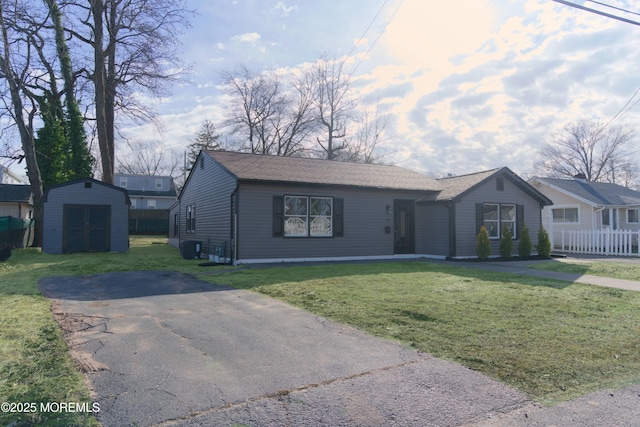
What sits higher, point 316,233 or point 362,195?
point 362,195

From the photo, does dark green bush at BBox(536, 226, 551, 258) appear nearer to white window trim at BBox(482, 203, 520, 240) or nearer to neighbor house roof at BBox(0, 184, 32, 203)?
white window trim at BBox(482, 203, 520, 240)

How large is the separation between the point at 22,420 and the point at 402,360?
3.27 meters

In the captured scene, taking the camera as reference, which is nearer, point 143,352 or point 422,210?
point 143,352

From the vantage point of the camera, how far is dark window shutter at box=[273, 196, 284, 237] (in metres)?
13.9

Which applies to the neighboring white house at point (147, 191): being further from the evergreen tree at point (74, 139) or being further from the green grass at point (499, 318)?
the green grass at point (499, 318)

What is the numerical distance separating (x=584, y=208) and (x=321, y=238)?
16806 millimetres

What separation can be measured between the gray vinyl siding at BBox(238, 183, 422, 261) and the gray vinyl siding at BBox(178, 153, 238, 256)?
35.0 inches

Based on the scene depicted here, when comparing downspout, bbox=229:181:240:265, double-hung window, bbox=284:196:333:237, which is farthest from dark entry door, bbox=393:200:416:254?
downspout, bbox=229:181:240:265

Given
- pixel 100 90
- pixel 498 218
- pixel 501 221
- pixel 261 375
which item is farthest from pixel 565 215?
pixel 100 90

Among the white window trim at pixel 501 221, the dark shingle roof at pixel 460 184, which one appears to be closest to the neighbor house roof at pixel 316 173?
the dark shingle roof at pixel 460 184

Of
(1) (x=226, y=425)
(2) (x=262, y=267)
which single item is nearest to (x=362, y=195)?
(2) (x=262, y=267)

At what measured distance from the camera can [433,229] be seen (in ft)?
53.4

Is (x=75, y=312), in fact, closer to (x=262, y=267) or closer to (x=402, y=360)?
(x=402, y=360)

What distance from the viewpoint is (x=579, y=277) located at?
Result: 10.5 meters
